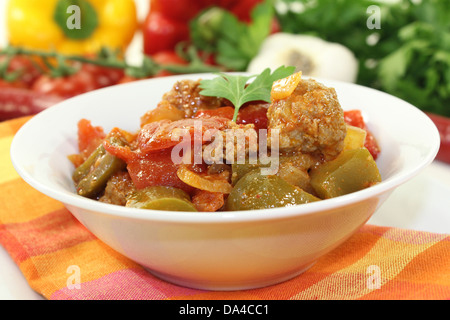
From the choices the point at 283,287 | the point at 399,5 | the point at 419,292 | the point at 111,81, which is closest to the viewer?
the point at 419,292

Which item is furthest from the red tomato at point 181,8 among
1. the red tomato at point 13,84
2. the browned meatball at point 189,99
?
the browned meatball at point 189,99

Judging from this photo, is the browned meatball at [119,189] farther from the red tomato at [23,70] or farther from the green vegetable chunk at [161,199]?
the red tomato at [23,70]

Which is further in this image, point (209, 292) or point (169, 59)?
point (169, 59)

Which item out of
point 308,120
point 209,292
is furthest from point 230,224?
point 308,120

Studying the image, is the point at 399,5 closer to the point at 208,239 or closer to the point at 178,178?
the point at 178,178

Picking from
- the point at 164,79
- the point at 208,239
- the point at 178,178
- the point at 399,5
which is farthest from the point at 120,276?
the point at 399,5

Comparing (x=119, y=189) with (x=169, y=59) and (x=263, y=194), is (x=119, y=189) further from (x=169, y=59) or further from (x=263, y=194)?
→ (x=169, y=59)
